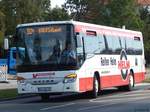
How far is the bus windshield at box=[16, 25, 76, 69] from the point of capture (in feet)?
79.0

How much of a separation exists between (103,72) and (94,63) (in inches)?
54.0

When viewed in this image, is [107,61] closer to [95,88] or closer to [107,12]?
[95,88]

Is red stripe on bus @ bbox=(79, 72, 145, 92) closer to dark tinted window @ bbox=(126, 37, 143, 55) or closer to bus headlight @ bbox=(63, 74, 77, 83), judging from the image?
bus headlight @ bbox=(63, 74, 77, 83)

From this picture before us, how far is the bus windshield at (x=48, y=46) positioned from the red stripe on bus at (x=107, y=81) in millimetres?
1138

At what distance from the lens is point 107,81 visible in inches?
1101

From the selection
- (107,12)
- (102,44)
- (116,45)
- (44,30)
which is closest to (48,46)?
(44,30)

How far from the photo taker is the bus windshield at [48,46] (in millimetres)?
24094

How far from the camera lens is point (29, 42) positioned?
969 inches

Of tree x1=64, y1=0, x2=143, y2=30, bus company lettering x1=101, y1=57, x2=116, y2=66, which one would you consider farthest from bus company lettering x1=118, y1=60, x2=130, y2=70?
tree x1=64, y1=0, x2=143, y2=30

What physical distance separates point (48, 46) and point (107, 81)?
4.73 metres

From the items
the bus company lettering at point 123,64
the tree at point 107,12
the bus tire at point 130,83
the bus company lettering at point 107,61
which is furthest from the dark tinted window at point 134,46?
the tree at point 107,12

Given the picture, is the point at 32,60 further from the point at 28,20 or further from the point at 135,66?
the point at 28,20

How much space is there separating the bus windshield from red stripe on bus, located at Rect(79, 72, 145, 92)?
114cm

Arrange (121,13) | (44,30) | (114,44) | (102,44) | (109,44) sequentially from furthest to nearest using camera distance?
(121,13), (114,44), (109,44), (102,44), (44,30)
